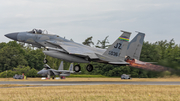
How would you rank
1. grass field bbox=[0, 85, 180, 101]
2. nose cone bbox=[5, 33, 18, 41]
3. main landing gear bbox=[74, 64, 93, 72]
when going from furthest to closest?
main landing gear bbox=[74, 64, 93, 72]
nose cone bbox=[5, 33, 18, 41]
grass field bbox=[0, 85, 180, 101]

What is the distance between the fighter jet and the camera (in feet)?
89.1

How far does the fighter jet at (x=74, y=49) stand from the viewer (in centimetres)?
2717

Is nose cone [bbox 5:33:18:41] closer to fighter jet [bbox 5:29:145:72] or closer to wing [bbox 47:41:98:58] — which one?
fighter jet [bbox 5:29:145:72]

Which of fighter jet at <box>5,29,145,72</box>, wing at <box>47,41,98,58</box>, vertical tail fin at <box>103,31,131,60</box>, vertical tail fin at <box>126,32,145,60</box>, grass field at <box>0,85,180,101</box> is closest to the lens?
grass field at <box>0,85,180,101</box>

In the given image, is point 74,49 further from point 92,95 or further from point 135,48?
point 92,95

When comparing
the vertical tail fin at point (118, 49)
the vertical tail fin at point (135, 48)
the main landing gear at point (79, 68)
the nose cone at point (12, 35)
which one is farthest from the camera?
the vertical tail fin at point (135, 48)

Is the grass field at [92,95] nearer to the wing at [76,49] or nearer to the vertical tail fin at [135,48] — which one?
the wing at [76,49]

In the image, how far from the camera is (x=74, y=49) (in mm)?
27766

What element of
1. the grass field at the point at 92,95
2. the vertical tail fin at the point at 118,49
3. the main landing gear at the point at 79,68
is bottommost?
the grass field at the point at 92,95

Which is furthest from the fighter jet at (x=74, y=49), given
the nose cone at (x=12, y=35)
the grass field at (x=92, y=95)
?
the grass field at (x=92, y=95)

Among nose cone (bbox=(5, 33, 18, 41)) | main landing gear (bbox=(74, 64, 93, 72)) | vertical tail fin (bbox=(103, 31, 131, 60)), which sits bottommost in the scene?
main landing gear (bbox=(74, 64, 93, 72))

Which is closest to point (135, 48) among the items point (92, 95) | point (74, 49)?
point (74, 49)

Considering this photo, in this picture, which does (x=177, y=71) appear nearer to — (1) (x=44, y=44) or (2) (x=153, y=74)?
(2) (x=153, y=74)

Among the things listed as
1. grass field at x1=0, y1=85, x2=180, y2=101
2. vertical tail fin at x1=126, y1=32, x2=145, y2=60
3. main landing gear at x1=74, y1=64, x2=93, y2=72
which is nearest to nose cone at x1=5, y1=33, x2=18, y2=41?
main landing gear at x1=74, y1=64, x2=93, y2=72
